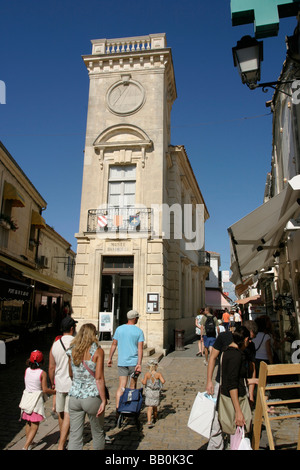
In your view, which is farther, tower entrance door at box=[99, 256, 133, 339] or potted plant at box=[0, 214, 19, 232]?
potted plant at box=[0, 214, 19, 232]

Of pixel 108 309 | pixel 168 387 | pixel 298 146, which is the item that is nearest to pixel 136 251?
pixel 108 309

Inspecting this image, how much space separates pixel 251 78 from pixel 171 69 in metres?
12.4

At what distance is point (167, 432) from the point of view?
475 cm

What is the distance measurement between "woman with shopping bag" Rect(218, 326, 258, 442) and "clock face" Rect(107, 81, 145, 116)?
13.0 m

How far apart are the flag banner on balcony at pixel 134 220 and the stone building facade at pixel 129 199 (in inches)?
1.6

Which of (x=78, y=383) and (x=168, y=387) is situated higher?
(x=78, y=383)

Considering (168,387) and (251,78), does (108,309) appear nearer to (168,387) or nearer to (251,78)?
(168,387)

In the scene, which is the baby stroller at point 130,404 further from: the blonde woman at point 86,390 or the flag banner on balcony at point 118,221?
the flag banner on balcony at point 118,221

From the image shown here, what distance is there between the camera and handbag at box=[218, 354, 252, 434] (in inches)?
132

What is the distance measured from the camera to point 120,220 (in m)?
13.1

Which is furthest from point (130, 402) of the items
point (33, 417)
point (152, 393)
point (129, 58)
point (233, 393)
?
point (129, 58)

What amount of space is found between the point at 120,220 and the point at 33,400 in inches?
366

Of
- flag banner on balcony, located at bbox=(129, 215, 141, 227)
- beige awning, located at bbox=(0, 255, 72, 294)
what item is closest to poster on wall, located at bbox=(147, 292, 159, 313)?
flag banner on balcony, located at bbox=(129, 215, 141, 227)

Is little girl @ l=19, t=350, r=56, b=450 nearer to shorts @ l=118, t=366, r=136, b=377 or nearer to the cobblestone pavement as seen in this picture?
the cobblestone pavement
